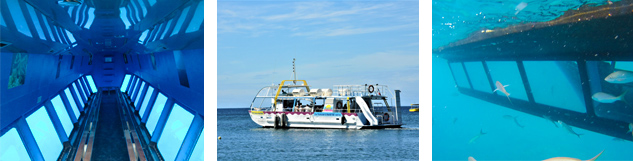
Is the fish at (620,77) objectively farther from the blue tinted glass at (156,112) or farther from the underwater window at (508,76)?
the blue tinted glass at (156,112)

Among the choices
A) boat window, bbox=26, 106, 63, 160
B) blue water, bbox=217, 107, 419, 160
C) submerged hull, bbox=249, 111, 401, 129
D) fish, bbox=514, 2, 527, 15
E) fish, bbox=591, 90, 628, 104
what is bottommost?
blue water, bbox=217, 107, 419, 160

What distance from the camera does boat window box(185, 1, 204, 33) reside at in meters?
3.33

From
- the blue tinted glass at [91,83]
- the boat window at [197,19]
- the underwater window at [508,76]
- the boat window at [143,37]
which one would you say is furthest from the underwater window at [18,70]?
the underwater window at [508,76]

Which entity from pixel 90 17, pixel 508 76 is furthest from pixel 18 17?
pixel 508 76

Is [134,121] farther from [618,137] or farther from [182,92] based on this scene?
[618,137]

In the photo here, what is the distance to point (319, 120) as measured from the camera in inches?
1030

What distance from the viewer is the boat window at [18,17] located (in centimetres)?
295

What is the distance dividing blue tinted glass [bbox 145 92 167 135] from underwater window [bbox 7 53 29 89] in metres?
0.92

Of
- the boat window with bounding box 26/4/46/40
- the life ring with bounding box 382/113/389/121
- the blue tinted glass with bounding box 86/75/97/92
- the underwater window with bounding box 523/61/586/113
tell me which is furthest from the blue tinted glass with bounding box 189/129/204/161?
the life ring with bounding box 382/113/389/121

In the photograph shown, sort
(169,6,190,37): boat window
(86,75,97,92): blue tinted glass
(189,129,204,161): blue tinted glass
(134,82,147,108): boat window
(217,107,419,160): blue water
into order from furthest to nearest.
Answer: (217,107,419,160): blue water
(86,75,97,92): blue tinted glass
(134,82,147,108): boat window
(189,129,204,161): blue tinted glass
(169,6,190,37): boat window

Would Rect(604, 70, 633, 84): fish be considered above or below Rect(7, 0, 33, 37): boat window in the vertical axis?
below

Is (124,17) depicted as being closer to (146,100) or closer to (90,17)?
(90,17)

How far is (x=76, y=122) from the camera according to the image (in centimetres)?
428

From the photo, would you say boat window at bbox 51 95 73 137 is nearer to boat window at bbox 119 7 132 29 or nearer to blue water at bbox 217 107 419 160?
boat window at bbox 119 7 132 29
